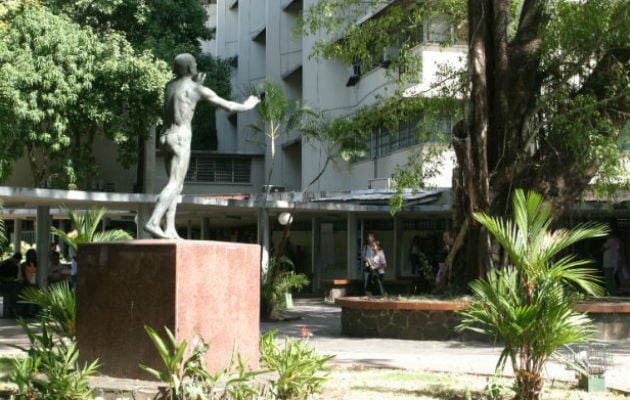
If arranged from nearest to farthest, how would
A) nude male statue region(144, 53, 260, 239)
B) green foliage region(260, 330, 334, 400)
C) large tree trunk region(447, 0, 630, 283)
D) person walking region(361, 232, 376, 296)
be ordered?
green foliage region(260, 330, 334, 400), nude male statue region(144, 53, 260, 239), large tree trunk region(447, 0, 630, 283), person walking region(361, 232, 376, 296)

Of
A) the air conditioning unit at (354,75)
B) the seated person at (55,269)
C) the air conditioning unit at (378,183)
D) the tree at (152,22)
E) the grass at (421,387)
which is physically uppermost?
the tree at (152,22)

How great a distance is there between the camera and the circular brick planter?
1377 centimetres

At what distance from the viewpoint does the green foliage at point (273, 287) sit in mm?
17344

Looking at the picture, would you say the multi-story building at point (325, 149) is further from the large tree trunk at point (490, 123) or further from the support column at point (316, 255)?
the large tree trunk at point (490, 123)

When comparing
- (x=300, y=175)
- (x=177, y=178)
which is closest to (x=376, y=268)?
(x=177, y=178)

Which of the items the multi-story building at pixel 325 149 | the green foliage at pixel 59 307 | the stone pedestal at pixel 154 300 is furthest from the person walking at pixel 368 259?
the stone pedestal at pixel 154 300

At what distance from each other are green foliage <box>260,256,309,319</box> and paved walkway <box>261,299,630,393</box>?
0.93 meters

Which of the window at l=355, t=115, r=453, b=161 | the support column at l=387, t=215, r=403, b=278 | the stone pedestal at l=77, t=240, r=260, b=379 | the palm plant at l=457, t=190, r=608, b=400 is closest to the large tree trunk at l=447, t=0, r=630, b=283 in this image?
the palm plant at l=457, t=190, r=608, b=400

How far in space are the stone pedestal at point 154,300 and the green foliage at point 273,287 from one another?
870 centimetres

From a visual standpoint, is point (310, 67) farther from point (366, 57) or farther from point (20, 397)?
point (20, 397)

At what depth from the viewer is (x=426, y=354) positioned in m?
12.3

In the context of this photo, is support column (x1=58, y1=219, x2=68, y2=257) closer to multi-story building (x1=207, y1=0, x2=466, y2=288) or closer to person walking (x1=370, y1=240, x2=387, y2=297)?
multi-story building (x1=207, y1=0, x2=466, y2=288)

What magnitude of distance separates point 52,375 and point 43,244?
39.9ft

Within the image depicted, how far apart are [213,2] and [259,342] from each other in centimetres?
4484
